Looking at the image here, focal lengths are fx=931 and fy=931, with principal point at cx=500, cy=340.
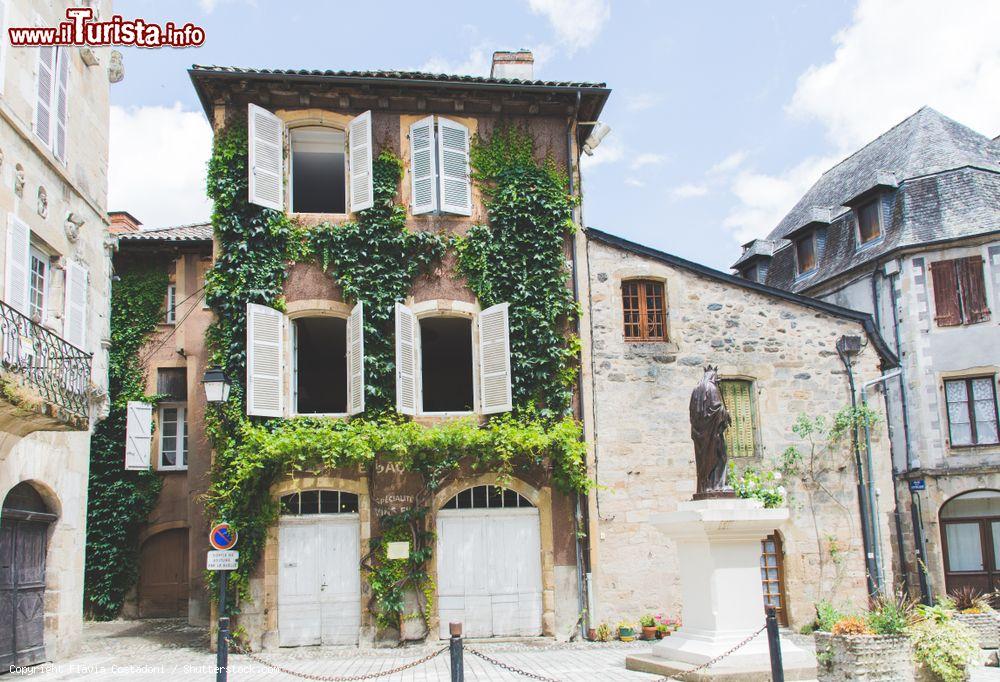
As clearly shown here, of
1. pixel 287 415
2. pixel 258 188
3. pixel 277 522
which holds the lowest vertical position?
pixel 277 522

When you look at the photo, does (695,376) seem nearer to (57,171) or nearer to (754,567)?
(754,567)

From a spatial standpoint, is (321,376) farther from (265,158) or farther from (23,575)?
(23,575)

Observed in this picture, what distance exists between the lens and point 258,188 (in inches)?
578

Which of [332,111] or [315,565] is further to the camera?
[332,111]

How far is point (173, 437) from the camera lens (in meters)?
19.4

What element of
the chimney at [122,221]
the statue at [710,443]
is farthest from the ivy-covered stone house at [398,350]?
the chimney at [122,221]

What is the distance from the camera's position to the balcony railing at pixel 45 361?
10266mm

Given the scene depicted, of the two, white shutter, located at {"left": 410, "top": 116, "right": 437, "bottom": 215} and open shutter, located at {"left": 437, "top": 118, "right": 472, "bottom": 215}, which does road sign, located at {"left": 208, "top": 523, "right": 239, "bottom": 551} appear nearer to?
white shutter, located at {"left": 410, "top": 116, "right": 437, "bottom": 215}

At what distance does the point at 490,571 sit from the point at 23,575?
644 centimetres

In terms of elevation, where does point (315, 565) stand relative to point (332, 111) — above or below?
below

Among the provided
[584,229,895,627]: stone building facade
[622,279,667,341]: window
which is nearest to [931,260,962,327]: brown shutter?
[584,229,895,627]: stone building facade

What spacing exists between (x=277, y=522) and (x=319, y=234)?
178 inches

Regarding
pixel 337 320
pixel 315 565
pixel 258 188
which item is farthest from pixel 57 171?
pixel 315 565

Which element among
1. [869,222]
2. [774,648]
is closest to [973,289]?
[869,222]
